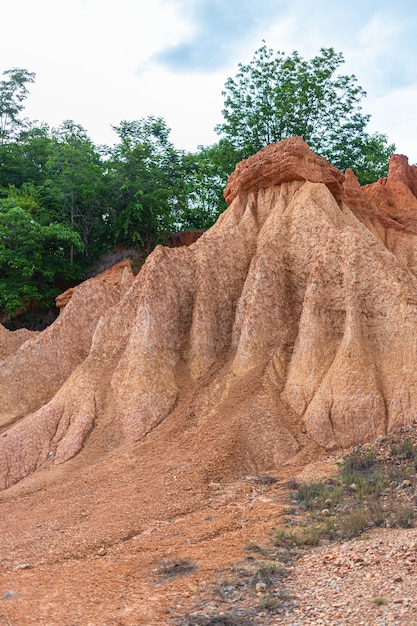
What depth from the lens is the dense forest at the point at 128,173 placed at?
835 inches

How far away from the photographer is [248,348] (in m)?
12.1

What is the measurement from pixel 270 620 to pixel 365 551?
5.37ft

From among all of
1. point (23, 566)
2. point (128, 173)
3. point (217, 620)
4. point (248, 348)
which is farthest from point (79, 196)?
point (217, 620)

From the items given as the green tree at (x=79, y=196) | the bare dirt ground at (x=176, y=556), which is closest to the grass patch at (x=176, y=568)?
the bare dirt ground at (x=176, y=556)

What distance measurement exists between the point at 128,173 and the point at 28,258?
536 cm

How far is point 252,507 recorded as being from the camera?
8.62m

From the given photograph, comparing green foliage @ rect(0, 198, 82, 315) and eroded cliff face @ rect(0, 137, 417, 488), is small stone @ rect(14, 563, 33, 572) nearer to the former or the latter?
eroded cliff face @ rect(0, 137, 417, 488)

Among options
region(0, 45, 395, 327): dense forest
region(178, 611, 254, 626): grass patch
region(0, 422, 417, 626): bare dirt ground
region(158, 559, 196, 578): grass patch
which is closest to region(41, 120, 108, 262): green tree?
region(0, 45, 395, 327): dense forest

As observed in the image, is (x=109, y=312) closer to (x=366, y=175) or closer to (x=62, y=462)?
(x=62, y=462)

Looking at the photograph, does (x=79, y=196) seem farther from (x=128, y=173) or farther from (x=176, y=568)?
(x=176, y=568)

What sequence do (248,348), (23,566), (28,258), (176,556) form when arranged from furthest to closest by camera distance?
(28,258)
(248,348)
(23,566)
(176,556)

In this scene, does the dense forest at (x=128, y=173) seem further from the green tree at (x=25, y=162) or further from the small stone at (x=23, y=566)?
the small stone at (x=23, y=566)

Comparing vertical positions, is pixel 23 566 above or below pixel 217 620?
above

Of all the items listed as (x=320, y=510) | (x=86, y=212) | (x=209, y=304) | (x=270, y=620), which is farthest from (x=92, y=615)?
(x=86, y=212)
